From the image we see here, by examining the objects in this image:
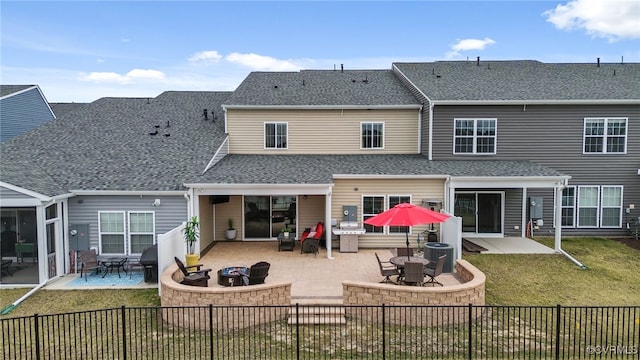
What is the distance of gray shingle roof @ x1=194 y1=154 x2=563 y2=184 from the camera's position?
1420 centimetres

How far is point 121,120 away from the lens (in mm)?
19016

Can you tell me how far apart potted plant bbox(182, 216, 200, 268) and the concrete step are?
14.3 ft

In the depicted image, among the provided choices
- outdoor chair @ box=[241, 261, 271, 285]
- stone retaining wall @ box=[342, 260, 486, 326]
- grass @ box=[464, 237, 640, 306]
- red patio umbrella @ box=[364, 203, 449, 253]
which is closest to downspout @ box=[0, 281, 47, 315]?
outdoor chair @ box=[241, 261, 271, 285]

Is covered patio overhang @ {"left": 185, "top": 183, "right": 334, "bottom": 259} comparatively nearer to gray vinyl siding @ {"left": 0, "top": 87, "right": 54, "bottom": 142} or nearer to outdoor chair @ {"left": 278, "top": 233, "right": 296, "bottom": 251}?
outdoor chair @ {"left": 278, "top": 233, "right": 296, "bottom": 251}

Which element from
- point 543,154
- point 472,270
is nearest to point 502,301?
point 472,270

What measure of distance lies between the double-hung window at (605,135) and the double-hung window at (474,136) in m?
4.11

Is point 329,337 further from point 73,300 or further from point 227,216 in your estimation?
point 227,216

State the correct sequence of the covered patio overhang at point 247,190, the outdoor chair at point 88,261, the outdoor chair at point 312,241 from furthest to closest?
1. the outdoor chair at point 312,241
2. the covered patio overhang at point 247,190
3. the outdoor chair at point 88,261

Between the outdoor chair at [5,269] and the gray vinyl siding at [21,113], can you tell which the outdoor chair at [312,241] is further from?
the gray vinyl siding at [21,113]

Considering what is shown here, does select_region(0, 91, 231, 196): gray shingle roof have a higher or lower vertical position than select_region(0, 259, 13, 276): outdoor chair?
higher

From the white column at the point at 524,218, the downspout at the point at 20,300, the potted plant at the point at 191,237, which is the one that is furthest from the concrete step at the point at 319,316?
the white column at the point at 524,218

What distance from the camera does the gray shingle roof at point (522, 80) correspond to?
17.1 m

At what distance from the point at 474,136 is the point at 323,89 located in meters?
7.57

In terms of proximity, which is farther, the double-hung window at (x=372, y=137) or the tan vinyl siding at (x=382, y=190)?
the double-hung window at (x=372, y=137)
